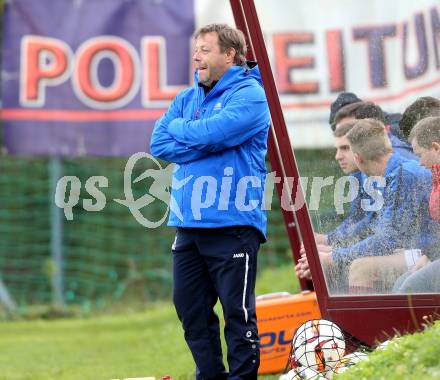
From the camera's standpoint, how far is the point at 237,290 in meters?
5.25

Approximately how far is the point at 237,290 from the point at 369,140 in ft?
3.67

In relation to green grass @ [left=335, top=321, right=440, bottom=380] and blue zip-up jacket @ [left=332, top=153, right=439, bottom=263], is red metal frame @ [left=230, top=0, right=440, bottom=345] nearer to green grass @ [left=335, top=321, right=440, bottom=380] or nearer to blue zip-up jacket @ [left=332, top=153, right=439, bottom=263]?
blue zip-up jacket @ [left=332, top=153, right=439, bottom=263]

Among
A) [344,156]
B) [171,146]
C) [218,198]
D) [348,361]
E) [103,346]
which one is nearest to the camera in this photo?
[348,361]

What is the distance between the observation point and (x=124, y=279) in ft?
50.2

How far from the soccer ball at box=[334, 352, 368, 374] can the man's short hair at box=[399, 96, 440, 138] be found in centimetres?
119

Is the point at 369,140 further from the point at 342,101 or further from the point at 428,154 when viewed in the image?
the point at 428,154

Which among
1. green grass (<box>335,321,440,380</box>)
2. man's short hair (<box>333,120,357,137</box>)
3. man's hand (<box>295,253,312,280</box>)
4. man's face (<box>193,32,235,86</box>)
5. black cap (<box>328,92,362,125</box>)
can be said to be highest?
man's face (<box>193,32,235,86</box>)

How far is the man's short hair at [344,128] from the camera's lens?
5.66 m

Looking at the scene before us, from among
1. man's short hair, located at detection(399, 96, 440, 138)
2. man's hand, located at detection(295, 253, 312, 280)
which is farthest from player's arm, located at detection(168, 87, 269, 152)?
man's hand, located at detection(295, 253, 312, 280)

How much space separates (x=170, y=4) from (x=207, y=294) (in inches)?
329

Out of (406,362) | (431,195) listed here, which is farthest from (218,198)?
(406,362)

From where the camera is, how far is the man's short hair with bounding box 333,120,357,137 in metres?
5.66

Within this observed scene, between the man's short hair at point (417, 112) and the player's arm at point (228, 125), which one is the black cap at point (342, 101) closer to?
the man's short hair at point (417, 112)

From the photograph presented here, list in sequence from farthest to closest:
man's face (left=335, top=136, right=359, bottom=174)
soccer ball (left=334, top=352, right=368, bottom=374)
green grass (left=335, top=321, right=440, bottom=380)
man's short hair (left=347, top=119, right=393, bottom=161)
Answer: man's face (left=335, top=136, right=359, bottom=174) → man's short hair (left=347, top=119, right=393, bottom=161) → soccer ball (left=334, top=352, right=368, bottom=374) → green grass (left=335, top=321, right=440, bottom=380)
